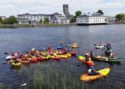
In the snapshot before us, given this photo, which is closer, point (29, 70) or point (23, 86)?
point (23, 86)

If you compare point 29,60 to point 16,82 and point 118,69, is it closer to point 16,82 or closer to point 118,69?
point 16,82

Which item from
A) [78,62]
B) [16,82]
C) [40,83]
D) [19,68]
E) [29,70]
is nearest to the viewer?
[40,83]

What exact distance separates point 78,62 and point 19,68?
34.5ft

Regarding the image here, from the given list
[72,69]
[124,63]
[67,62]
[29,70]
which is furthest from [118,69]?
[29,70]

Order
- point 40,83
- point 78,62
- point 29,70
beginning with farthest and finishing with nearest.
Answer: point 78,62 → point 29,70 → point 40,83

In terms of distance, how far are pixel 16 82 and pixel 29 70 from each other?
539 cm

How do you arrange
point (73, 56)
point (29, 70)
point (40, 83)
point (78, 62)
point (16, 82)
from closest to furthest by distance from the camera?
point (40, 83) < point (16, 82) < point (29, 70) < point (78, 62) < point (73, 56)

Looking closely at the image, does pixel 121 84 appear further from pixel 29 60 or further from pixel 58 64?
pixel 29 60

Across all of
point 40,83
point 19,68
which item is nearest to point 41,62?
point 19,68

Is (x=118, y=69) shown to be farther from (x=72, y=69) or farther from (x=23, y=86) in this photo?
(x=23, y=86)

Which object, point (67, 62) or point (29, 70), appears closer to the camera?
point (29, 70)

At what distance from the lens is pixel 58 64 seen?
43.6 metres

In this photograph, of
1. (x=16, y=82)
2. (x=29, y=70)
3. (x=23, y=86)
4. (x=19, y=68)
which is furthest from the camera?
(x=19, y=68)

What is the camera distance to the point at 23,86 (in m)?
30.8
